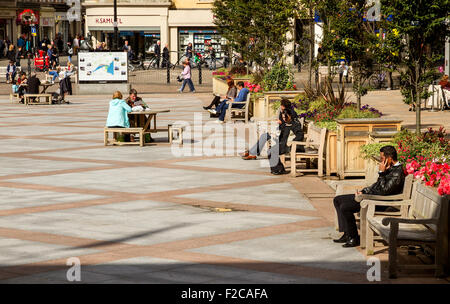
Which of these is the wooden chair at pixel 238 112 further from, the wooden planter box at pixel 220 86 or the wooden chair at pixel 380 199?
the wooden chair at pixel 380 199

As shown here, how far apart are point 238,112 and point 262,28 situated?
11.6 ft

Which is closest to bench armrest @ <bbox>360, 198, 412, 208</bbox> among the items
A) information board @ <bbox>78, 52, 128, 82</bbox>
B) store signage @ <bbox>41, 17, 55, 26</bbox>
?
information board @ <bbox>78, 52, 128, 82</bbox>

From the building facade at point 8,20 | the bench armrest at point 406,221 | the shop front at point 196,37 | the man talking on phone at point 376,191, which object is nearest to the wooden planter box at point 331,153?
the man talking on phone at point 376,191

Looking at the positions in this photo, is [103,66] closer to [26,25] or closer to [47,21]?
[26,25]

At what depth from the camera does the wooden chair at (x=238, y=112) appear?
2511 centimetres

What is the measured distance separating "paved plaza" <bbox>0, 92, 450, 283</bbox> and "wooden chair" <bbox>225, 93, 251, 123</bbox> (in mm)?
5759

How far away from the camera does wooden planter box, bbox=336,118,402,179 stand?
48.1 ft

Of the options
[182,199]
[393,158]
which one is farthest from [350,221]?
[182,199]

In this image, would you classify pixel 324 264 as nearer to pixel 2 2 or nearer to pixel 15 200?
pixel 15 200

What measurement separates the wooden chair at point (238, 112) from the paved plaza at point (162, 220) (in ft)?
18.9
